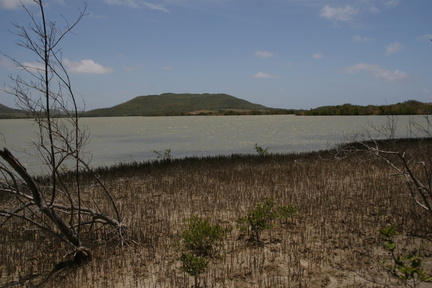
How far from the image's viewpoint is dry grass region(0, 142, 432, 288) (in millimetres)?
4902

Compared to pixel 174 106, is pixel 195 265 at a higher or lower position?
lower

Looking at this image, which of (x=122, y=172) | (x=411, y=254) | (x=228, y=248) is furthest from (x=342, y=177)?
(x=122, y=172)

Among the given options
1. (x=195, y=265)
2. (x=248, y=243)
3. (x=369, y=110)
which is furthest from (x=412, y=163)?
(x=369, y=110)

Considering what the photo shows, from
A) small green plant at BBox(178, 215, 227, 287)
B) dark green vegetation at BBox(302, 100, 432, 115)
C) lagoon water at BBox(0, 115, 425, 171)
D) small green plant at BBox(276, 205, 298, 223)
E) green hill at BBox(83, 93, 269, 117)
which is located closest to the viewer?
small green plant at BBox(178, 215, 227, 287)

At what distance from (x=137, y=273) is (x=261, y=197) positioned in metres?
4.70

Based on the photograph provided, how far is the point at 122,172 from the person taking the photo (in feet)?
46.9

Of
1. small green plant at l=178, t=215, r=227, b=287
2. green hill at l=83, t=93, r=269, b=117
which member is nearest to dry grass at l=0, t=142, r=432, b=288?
small green plant at l=178, t=215, r=227, b=287

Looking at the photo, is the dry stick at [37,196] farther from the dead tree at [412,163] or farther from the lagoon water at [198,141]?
the dead tree at [412,163]

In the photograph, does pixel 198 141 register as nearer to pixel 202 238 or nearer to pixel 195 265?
pixel 202 238

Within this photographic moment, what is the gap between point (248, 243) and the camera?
605 cm

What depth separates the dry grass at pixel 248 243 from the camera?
16.1 feet

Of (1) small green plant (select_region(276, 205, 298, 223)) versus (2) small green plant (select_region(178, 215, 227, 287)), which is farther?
(1) small green plant (select_region(276, 205, 298, 223))

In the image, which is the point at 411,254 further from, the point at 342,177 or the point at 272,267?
the point at 342,177

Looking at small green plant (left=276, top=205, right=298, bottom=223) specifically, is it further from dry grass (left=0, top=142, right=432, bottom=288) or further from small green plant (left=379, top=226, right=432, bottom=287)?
small green plant (left=379, top=226, right=432, bottom=287)
